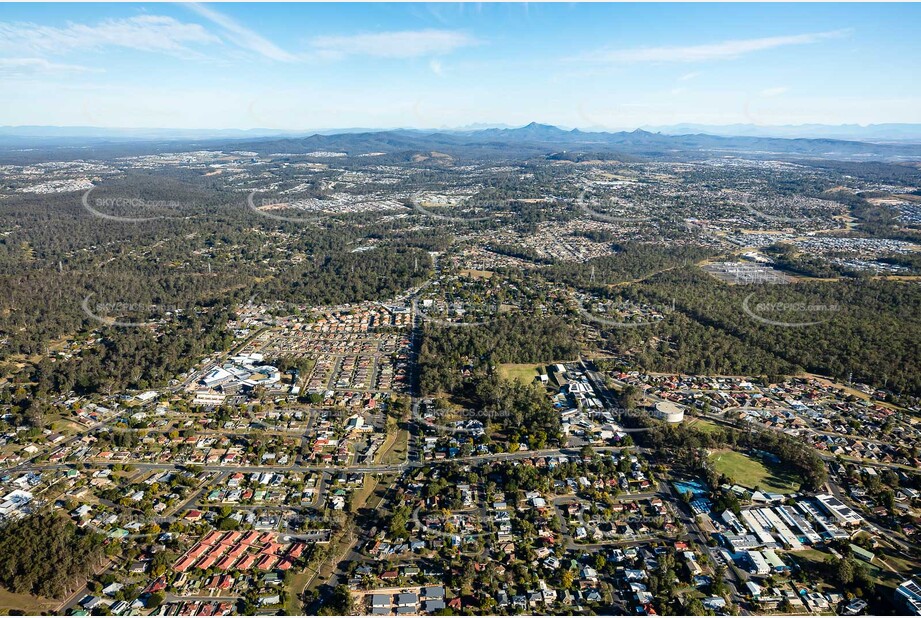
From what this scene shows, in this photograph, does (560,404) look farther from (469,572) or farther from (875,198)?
(875,198)

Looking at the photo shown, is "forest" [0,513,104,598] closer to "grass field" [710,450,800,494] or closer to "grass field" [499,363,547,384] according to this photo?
"grass field" [499,363,547,384]

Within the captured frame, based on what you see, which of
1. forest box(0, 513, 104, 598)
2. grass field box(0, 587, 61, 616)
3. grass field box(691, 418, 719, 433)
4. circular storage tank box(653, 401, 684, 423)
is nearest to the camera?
grass field box(0, 587, 61, 616)

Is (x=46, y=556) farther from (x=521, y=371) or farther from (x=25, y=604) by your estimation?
(x=521, y=371)

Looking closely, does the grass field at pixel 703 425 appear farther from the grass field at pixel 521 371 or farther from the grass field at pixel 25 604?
the grass field at pixel 25 604

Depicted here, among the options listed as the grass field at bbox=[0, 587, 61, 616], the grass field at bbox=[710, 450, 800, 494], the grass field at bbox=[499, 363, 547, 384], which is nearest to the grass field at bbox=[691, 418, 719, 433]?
the grass field at bbox=[710, 450, 800, 494]

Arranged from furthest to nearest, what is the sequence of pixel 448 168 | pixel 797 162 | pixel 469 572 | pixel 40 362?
pixel 797 162, pixel 448 168, pixel 40 362, pixel 469 572

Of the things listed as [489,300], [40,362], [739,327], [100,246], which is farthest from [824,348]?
[100,246]
